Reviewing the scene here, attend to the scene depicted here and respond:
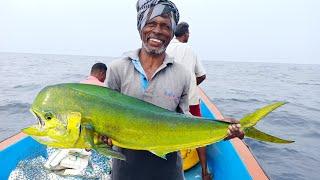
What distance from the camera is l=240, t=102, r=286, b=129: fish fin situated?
199 cm

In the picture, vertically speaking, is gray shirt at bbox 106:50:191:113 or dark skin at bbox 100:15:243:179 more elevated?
dark skin at bbox 100:15:243:179

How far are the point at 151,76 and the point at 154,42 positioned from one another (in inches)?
9.0

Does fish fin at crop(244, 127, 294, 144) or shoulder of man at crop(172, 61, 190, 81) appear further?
shoulder of man at crop(172, 61, 190, 81)

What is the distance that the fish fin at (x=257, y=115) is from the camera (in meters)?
1.99

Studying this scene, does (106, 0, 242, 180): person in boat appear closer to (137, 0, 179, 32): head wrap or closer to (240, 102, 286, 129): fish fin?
(137, 0, 179, 32): head wrap

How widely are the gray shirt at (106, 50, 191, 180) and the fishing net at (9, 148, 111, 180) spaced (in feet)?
4.08

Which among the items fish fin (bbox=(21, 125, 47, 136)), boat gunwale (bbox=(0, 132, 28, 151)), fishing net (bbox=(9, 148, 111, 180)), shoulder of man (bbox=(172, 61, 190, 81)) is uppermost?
shoulder of man (bbox=(172, 61, 190, 81))

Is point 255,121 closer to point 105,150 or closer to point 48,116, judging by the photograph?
point 105,150

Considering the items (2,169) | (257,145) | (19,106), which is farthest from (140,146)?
(19,106)

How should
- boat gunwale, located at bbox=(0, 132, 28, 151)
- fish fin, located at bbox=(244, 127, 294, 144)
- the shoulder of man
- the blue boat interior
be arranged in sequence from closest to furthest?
fish fin, located at bbox=(244, 127, 294, 144), the shoulder of man, the blue boat interior, boat gunwale, located at bbox=(0, 132, 28, 151)

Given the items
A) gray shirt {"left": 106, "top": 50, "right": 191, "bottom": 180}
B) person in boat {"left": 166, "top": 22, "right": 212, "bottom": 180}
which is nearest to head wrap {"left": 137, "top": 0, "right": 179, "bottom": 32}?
gray shirt {"left": 106, "top": 50, "right": 191, "bottom": 180}

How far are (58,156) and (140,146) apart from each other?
2.10 metres

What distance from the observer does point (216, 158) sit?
5.34 metres

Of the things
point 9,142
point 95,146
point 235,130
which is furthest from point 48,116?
point 9,142
